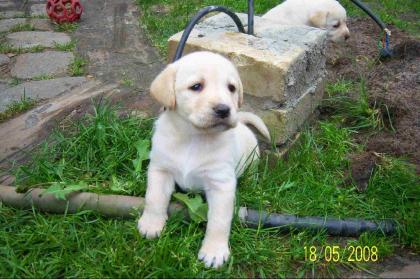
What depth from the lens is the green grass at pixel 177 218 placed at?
95.0 inches

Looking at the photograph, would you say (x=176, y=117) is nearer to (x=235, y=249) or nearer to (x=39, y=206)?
(x=235, y=249)

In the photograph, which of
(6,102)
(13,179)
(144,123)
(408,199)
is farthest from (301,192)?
(6,102)

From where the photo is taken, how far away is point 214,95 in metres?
2.46

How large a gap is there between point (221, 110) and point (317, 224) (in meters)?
0.92

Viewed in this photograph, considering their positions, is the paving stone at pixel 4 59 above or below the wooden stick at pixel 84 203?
above

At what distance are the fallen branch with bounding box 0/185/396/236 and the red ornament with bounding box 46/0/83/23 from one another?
3848 mm

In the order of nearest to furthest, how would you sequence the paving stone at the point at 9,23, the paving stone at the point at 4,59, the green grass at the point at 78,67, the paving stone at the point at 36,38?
the green grass at the point at 78,67 → the paving stone at the point at 4,59 → the paving stone at the point at 36,38 → the paving stone at the point at 9,23

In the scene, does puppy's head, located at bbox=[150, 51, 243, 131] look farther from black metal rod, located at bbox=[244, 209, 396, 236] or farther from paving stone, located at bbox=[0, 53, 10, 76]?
paving stone, located at bbox=[0, 53, 10, 76]

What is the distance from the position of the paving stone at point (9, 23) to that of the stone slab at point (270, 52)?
10.9 ft

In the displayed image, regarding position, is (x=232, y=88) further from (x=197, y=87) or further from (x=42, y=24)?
(x=42, y=24)

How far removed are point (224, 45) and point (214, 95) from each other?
0.93 meters

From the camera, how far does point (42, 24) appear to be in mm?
6125

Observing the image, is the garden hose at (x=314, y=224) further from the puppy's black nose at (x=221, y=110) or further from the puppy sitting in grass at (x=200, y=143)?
the puppy's black nose at (x=221, y=110)
